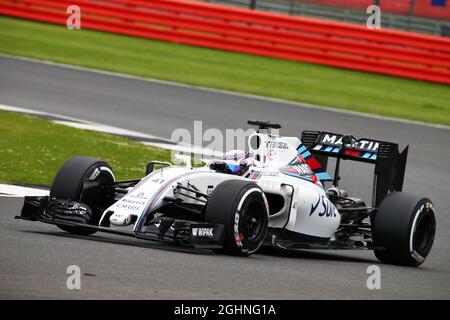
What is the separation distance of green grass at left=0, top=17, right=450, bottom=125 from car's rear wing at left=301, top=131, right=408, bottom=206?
10.1m

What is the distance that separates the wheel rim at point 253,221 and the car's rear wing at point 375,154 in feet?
6.61

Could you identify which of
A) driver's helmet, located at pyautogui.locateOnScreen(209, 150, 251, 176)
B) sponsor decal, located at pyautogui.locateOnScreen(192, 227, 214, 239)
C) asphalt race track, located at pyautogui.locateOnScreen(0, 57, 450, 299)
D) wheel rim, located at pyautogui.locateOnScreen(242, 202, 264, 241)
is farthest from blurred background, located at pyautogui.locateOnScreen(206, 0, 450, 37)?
sponsor decal, located at pyautogui.locateOnScreen(192, 227, 214, 239)

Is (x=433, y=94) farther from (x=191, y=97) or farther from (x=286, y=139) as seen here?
(x=286, y=139)

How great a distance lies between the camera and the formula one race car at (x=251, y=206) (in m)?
8.63

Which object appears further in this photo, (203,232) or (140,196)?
(140,196)

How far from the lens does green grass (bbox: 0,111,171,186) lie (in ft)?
41.5

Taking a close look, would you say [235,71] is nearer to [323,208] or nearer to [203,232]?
[323,208]

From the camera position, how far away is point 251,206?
884 cm

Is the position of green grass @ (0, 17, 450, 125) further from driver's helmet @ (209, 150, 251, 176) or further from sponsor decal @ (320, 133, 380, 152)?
driver's helmet @ (209, 150, 251, 176)

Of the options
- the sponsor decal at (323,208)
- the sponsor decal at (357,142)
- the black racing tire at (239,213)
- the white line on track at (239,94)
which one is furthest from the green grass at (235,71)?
the black racing tire at (239,213)

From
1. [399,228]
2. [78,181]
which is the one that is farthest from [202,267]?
[399,228]

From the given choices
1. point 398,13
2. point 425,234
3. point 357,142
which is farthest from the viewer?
point 398,13

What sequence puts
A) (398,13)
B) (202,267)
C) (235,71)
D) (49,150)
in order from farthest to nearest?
1. (398,13)
2. (235,71)
3. (49,150)
4. (202,267)

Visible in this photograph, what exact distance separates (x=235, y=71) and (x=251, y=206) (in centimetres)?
1504
